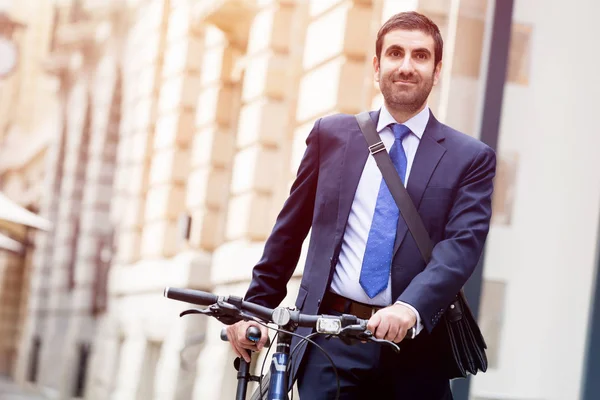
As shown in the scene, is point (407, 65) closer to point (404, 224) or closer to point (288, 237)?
point (404, 224)

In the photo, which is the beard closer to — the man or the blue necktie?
the man

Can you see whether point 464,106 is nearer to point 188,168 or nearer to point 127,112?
point 188,168

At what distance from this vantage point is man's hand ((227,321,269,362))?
3.11 m

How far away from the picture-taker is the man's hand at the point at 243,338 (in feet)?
10.2

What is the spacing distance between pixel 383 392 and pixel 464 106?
3448 millimetres

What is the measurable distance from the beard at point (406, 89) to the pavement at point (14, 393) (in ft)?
55.0

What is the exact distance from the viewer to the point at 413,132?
331cm

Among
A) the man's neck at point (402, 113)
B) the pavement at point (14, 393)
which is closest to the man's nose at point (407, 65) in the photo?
the man's neck at point (402, 113)

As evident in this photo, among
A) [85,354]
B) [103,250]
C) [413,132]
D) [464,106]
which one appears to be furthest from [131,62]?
[413,132]

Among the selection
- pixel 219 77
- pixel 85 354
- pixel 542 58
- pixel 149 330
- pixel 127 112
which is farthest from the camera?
pixel 85 354

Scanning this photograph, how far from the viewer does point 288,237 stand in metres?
3.44

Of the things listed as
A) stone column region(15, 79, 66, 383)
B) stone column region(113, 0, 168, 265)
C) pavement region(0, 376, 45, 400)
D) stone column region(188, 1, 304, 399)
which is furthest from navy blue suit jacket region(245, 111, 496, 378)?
stone column region(15, 79, 66, 383)

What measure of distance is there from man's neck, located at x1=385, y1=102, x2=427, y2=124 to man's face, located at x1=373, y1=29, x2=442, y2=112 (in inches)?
2.5

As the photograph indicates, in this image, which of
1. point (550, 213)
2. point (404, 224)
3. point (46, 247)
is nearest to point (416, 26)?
point (404, 224)
